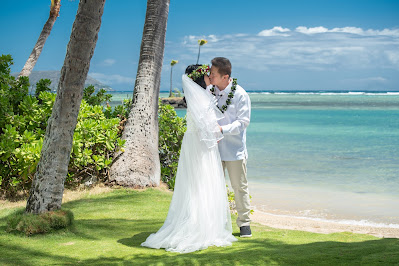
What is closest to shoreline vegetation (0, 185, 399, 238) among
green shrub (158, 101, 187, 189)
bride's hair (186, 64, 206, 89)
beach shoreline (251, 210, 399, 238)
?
beach shoreline (251, 210, 399, 238)

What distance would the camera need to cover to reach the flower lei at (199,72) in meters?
5.80

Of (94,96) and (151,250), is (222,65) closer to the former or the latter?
(151,250)

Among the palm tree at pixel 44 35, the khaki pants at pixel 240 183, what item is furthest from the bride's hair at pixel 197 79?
the palm tree at pixel 44 35

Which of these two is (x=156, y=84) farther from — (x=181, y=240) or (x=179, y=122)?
(x=181, y=240)

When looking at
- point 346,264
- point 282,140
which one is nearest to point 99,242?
point 346,264

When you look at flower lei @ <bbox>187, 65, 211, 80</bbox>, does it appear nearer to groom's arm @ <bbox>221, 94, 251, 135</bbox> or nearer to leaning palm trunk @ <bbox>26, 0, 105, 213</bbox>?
groom's arm @ <bbox>221, 94, 251, 135</bbox>

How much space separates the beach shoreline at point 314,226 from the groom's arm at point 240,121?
12.6 feet

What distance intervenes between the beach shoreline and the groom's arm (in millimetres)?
3848

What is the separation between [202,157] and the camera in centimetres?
555

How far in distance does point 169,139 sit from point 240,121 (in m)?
5.49

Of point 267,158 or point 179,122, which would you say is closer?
point 179,122

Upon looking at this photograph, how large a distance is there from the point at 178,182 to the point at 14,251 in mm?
2091

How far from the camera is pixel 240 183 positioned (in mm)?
5895

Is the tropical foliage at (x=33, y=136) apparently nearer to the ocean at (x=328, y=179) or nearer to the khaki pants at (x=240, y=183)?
the khaki pants at (x=240, y=183)
